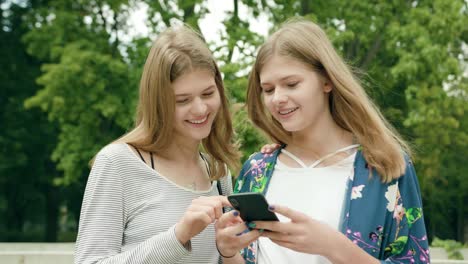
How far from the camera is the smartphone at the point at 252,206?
2074 millimetres

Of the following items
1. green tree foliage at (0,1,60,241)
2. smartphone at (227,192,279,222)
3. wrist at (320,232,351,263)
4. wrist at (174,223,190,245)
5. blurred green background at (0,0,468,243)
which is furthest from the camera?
green tree foliage at (0,1,60,241)

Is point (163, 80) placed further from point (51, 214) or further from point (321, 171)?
point (51, 214)

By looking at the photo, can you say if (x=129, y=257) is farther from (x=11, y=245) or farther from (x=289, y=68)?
(x=11, y=245)

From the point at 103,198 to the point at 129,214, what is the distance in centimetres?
14

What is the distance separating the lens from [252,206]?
2.13 meters

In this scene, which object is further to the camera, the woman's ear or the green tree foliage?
the green tree foliage

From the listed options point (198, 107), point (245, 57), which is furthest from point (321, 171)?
point (245, 57)

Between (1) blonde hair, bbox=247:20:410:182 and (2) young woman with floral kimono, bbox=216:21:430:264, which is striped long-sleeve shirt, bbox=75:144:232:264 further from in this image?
(1) blonde hair, bbox=247:20:410:182

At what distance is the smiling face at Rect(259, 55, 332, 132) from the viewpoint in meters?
2.60

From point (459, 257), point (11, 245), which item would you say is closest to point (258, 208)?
point (459, 257)

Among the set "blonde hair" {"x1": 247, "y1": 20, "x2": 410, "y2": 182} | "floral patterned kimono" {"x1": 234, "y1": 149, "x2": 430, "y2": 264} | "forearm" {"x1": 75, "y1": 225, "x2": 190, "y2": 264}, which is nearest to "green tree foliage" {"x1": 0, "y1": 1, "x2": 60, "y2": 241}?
"forearm" {"x1": 75, "y1": 225, "x2": 190, "y2": 264}

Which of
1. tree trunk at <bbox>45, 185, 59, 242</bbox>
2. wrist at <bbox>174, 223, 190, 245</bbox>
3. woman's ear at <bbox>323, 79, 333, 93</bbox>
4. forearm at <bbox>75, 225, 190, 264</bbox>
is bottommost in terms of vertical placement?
tree trunk at <bbox>45, 185, 59, 242</bbox>

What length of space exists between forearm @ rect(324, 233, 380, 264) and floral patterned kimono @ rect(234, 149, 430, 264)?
0.33 ft

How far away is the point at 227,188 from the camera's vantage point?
122 inches
